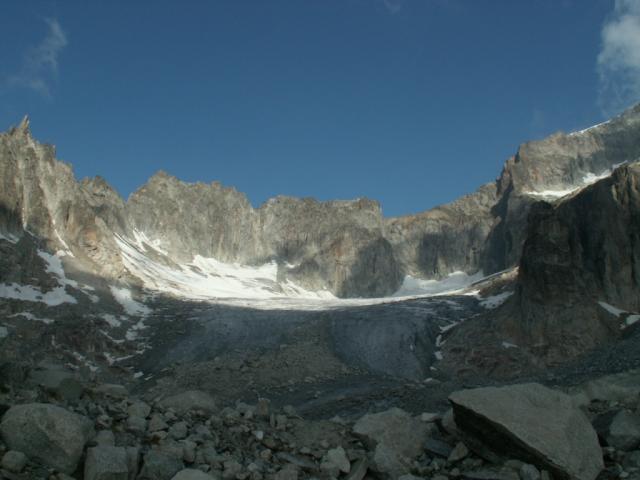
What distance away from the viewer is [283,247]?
15550cm

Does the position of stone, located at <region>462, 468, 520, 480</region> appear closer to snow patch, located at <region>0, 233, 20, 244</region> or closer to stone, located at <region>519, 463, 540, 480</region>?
stone, located at <region>519, 463, 540, 480</region>

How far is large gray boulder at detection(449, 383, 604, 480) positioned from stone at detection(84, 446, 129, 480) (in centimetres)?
720

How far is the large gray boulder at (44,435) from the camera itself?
10180 mm

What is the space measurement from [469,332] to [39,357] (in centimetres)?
3691

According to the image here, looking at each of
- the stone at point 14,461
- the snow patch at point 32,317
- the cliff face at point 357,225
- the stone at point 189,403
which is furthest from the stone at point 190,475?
the cliff face at point 357,225

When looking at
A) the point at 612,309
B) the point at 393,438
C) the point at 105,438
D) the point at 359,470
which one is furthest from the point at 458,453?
the point at 612,309

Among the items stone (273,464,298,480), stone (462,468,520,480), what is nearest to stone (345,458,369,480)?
stone (273,464,298,480)

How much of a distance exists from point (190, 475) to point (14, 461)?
2934 millimetres

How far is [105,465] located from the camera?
10.3 m

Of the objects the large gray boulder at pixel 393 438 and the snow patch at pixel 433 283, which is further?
the snow patch at pixel 433 283

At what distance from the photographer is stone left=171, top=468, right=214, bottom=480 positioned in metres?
10.8

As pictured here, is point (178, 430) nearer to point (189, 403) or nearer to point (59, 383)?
point (189, 403)

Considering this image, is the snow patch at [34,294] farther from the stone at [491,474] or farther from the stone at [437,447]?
the stone at [491,474]

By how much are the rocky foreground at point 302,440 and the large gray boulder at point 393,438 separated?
0.09ft
